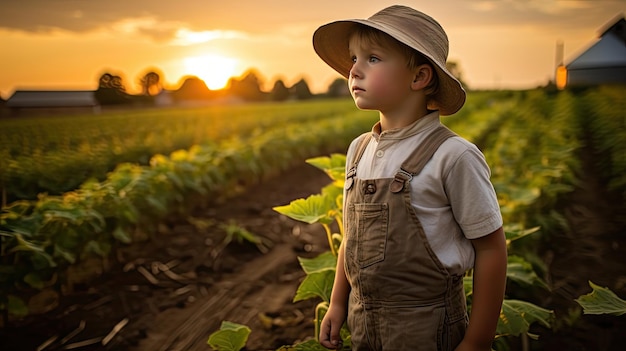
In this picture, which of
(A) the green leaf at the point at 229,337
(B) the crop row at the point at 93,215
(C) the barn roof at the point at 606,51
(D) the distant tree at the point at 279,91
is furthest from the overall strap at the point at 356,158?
(D) the distant tree at the point at 279,91

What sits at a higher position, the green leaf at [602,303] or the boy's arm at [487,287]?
the boy's arm at [487,287]

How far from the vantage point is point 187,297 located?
137 inches

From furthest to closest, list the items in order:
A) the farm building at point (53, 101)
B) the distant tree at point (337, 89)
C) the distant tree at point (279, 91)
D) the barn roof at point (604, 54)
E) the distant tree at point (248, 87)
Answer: the distant tree at point (279, 91)
the distant tree at point (337, 89)
the distant tree at point (248, 87)
the barn roof at point (604, 54)
the farm building at point (53, 101)

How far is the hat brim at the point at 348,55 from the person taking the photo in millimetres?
1393

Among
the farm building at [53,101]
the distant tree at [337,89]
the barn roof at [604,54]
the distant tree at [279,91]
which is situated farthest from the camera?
the distant tree at [279,91]

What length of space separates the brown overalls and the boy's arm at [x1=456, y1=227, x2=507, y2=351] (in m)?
0.08

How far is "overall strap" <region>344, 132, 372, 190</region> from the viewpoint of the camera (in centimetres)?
162

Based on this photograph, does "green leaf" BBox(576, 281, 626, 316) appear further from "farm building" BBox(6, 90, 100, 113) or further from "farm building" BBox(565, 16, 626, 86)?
"farm building" BBox(565, 16, 626, 86)

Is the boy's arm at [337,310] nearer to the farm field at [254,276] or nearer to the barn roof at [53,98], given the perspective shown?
the farm field at [254,276]

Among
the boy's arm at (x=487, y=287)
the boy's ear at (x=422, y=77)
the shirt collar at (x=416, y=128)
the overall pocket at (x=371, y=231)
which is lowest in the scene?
the boy's arm at (x=487, y=287)

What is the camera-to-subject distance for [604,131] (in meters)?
7.52

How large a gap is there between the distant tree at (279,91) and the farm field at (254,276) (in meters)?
44.1

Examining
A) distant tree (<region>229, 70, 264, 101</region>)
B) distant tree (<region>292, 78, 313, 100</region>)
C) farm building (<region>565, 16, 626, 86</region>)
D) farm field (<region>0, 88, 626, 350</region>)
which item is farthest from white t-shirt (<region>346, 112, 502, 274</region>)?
distant tree (<region>292, 78, 313, 100</region>)

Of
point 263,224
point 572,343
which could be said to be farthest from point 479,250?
point 263,224
